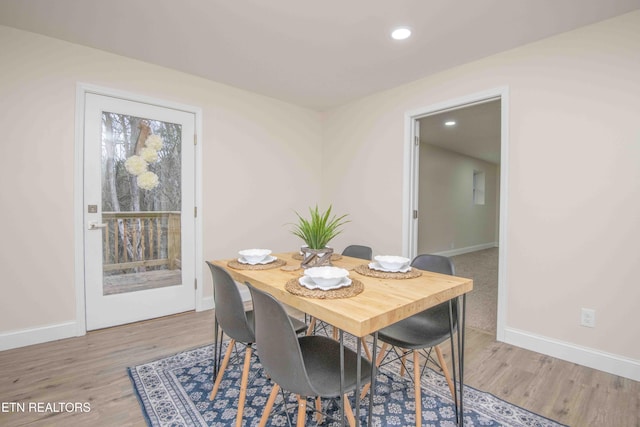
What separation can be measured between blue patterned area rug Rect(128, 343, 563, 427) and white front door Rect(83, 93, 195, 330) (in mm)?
983

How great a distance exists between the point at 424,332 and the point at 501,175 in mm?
1607

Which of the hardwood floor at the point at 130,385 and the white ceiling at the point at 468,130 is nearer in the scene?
the hardwood floor at the point at 130,385

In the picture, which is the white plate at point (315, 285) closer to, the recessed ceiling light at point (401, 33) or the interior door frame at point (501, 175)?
the interior door frame at point (501, 175)

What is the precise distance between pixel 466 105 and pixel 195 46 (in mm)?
2389

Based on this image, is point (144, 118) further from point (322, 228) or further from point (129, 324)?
point (322, 228)

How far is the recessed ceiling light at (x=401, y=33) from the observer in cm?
221

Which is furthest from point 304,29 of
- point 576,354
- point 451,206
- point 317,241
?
point 451,206

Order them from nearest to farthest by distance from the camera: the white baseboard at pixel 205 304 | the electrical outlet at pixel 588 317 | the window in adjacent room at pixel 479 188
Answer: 1. the electrical outlet at pixel 588 317
2. the white baseboard at pixel 205 304
3. the window in adjacent room at pixel 479 188

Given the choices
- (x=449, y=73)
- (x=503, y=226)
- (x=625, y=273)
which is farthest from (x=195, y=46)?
(x=625, y=273)

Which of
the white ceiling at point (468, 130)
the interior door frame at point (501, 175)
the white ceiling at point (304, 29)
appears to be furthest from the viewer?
the white ceiling at point (468, 130)

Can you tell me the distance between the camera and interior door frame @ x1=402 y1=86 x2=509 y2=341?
2512 mm

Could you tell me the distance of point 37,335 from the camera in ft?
7.84

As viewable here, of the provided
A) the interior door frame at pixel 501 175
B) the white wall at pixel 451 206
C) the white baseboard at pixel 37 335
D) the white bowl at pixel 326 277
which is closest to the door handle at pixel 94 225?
the white baseboard at pixel 37 335

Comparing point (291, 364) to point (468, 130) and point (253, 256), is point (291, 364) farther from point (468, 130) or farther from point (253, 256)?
point (468, 130)
